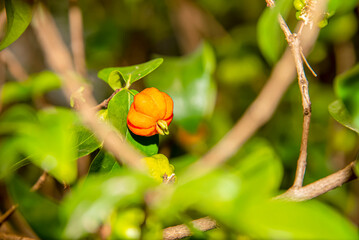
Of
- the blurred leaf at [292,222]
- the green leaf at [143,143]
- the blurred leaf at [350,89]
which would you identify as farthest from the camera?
the green leaf at [143,143]

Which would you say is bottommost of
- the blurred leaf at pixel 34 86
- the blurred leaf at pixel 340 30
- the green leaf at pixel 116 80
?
the blurred leaf at pixel 340 30

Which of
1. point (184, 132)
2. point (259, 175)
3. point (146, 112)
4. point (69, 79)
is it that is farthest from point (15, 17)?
point (184, 132)

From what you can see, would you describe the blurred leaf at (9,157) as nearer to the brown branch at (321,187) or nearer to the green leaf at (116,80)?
the green leaf at (116,80)

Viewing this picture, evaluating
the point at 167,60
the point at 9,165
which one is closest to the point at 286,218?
the point at 9,165

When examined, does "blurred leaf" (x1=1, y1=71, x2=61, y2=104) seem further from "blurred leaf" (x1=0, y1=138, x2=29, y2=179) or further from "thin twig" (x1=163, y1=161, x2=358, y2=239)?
"thin twig" (x1=163, y1=161, x2=358, y2=239)

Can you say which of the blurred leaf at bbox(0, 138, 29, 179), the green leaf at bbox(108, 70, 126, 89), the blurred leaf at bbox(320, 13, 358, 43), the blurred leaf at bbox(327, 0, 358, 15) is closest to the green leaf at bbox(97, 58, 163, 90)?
the green leaf at bbox(108, 70, 126, 89)

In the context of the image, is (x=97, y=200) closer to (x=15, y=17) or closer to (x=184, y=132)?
(x=15, y=17)

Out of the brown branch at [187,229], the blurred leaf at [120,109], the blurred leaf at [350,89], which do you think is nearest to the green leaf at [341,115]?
the blurred leaf at [350,89]
